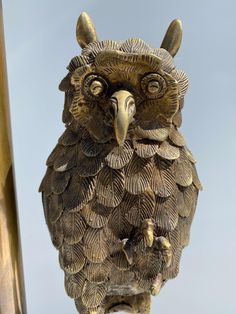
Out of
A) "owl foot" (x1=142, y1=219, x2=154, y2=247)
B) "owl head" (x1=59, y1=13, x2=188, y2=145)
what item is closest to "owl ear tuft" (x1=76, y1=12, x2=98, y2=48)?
"owl head" (x1=59, y1=13, x2=188, y2=145)

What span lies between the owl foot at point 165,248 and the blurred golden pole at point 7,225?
325 mm

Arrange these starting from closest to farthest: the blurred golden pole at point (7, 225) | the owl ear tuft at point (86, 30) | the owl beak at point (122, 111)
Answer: the owl beak at point (122, 111) < the owl ear tuft at point (86, 30) < the blurred golden pole at point (7, 225)

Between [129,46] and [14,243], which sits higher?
[129,46]

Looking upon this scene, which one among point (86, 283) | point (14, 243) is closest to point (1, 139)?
point (14, 243)

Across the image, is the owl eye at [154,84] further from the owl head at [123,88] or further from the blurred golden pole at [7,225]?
the blurred golden pole at [7,225]

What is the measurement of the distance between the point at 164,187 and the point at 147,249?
4.0 inches

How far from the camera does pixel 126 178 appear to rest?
73cm

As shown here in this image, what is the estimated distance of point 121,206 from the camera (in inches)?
29.0

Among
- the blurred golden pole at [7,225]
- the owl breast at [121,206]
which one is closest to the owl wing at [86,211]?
the owl breast at [121,206]

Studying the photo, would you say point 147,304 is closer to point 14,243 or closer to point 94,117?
point 14,243

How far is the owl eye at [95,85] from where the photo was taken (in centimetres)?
70

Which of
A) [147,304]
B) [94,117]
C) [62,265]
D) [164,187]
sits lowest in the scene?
[147,304]

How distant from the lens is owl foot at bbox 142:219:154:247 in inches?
28.4

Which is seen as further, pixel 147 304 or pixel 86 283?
pixel 147 304
